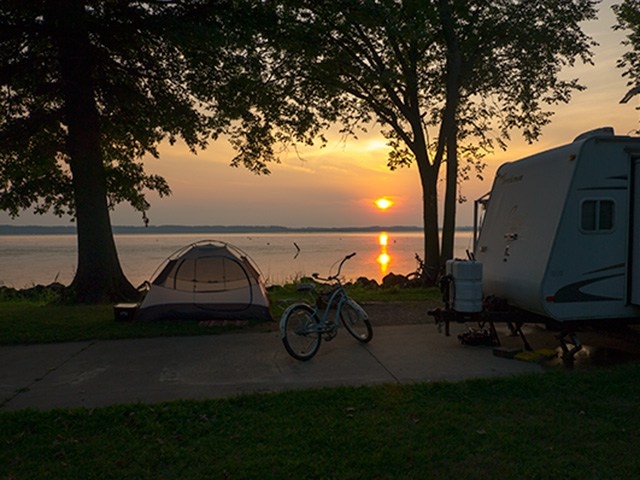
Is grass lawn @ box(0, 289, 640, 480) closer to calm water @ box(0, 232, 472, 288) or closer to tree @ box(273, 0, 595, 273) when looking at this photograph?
calm water @ box(0, 232, 472, 288)

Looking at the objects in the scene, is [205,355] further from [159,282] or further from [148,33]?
[148,33]

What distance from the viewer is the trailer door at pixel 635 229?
309 inches

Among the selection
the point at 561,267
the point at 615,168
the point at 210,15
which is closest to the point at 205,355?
the point at 561,267

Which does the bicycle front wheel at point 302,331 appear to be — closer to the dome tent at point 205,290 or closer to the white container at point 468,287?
the white container at point 468,287

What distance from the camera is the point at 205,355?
823 cm

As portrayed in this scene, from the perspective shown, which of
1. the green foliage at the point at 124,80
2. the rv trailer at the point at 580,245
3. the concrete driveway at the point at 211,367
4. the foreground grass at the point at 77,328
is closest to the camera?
the concrete driveway at the point at 211,367

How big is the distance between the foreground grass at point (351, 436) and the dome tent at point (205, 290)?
17.2 ft

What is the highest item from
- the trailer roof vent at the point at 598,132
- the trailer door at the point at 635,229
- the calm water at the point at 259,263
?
the trailer roof vent at the point at 598,132

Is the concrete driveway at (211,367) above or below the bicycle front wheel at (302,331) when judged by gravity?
below

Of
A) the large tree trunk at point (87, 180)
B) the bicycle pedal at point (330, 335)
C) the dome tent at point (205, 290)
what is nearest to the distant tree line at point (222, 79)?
the large tree trunk at point (87, 180)

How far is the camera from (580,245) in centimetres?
779

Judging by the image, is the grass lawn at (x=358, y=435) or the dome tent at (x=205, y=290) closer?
the grass lawn at (x=358, y=435)

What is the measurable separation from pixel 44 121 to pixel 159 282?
665 centimetres

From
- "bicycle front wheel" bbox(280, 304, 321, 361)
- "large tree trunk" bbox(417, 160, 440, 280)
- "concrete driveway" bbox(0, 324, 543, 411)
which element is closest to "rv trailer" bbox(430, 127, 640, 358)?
"concrete driveway" bbox(0, 324, 543, 411)
